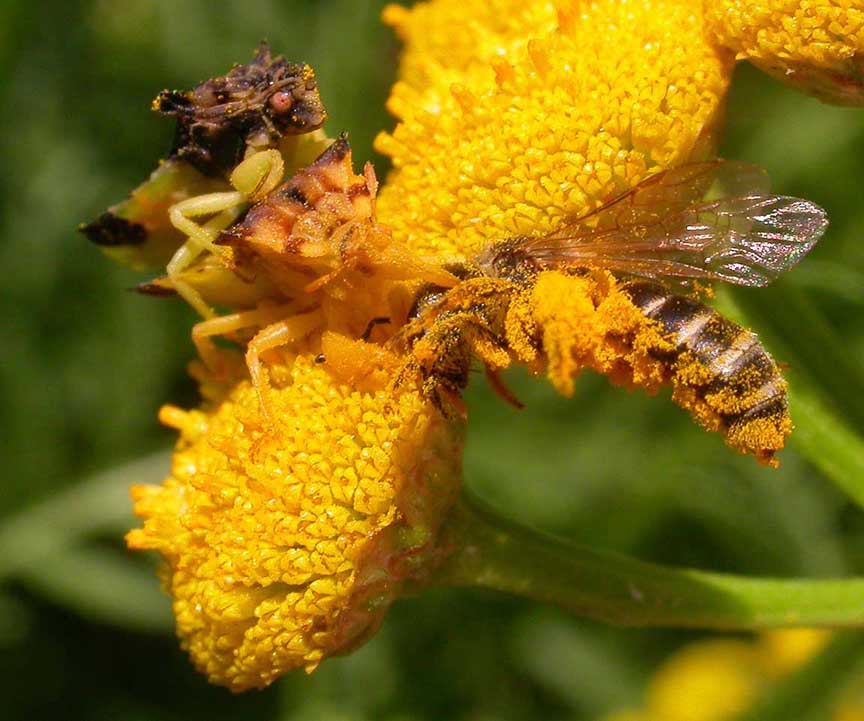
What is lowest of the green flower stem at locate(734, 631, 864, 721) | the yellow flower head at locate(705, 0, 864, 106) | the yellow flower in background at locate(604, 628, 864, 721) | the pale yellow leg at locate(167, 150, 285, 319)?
the yellow flower in background at locate(604, 628, 864, 721)

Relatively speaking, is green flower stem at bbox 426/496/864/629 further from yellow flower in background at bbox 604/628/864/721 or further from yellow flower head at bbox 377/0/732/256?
yellow flower in background at bbox 604/628/864/721

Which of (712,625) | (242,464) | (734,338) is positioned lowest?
(712,625)

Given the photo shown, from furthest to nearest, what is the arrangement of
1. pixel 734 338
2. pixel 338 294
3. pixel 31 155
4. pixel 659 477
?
1. pixel 31 155
2. pixel 659 477
3. pixel 338 294
4. pixel 734 338

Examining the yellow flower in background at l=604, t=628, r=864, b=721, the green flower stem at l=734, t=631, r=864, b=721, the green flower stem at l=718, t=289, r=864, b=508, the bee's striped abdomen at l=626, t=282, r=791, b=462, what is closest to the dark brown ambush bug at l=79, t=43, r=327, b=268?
the bee's striped abdomen at l=626, t=282, r=791, b=462

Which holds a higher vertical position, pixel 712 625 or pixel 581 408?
pixel 712 625

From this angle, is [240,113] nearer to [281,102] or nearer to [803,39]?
[281,102]

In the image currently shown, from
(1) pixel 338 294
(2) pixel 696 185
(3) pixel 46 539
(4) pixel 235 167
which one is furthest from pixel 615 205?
(3) pixel 46 539

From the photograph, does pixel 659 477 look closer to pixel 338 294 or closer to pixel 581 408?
pixel 581 408

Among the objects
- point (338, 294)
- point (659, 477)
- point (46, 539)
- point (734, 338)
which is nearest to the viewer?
point (734, 338)
